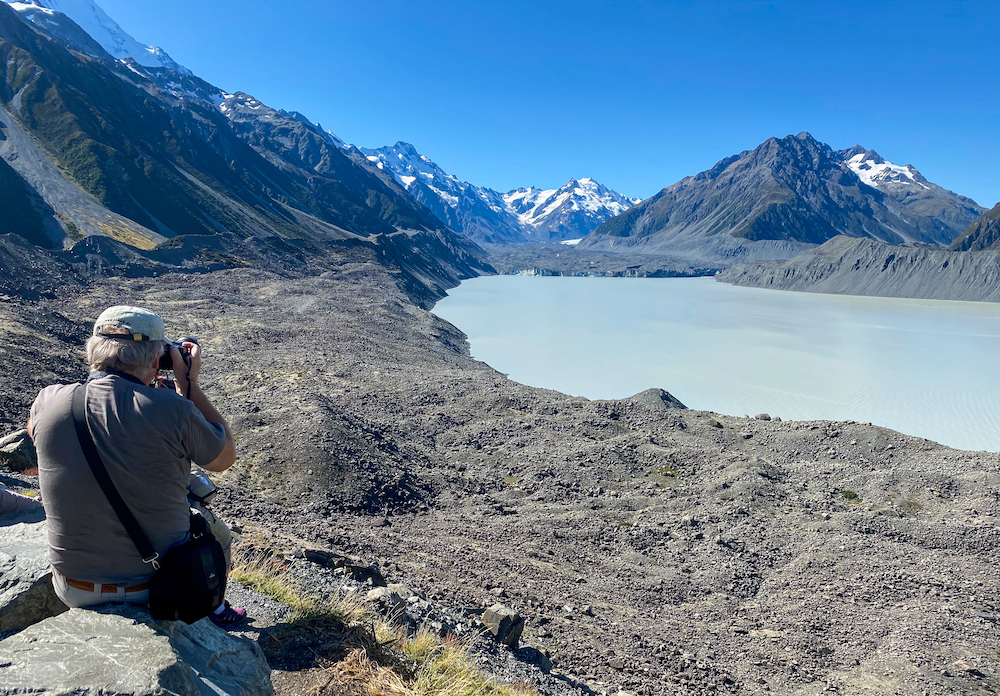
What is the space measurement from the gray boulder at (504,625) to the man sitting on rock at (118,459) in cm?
570

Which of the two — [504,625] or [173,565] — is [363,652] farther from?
[504,625]

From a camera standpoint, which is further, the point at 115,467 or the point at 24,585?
the point at 24,585

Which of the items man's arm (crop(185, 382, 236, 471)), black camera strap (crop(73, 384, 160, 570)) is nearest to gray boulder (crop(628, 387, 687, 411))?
man's arm (crop(185, 382, 236, 471))

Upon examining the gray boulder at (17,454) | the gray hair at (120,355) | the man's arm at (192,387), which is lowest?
the gray boulder at (17,454)

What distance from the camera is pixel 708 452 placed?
17797 mm

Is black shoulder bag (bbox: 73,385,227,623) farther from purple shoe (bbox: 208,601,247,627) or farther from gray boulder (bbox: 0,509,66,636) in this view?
purple shoe (bbox: 208,601,247,627)

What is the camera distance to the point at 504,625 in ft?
25.7

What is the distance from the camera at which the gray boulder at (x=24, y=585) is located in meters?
3.36

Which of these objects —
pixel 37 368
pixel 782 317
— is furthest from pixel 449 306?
pixel 37 368

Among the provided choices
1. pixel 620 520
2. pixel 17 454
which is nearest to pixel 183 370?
pixel 17 454

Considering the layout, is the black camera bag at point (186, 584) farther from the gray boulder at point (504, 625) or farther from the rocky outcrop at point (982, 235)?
the rocky outcrop at point (982, 235)

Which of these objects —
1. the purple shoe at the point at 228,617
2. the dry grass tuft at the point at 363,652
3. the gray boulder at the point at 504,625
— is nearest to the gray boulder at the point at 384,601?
the dry grass tuft at the point at 363,652

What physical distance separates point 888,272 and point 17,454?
12813cm

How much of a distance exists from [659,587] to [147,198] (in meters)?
78.3
